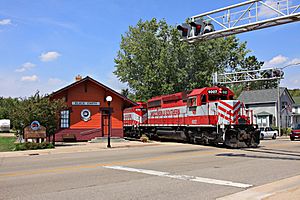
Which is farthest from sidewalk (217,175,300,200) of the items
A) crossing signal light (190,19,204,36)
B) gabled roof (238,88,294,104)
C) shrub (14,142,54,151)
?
gabled roof (238,88,294,104)

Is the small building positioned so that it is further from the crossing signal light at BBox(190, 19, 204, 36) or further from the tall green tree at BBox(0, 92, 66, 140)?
the crossing signal light at BBox(190, 19, 204, 36)

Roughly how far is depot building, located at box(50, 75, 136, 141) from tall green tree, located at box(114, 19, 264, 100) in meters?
14.5

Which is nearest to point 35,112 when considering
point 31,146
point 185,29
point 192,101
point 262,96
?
point 31,146

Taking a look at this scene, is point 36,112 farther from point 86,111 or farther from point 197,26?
point 197,26

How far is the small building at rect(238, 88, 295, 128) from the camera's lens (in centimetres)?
6275

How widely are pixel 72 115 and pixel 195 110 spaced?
1123cm

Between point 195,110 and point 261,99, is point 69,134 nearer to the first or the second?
point 195,110

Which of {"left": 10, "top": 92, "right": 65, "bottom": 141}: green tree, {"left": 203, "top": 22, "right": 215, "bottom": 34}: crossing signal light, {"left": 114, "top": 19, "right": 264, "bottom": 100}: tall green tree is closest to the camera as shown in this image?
{"left": 203, "top": 22, "right": 215, "bottom": 34}: crossing signal light

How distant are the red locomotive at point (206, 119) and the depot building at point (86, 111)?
390cm

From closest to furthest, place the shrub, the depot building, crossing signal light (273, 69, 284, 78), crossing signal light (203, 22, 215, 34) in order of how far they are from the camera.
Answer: crossing signal light (203, 22, 215, 34)
the shrub
the depot building
crossing signal light (273, 69, 284, 78)

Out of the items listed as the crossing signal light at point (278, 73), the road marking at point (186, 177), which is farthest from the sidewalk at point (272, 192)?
the crossing signal light at point (278, 73)

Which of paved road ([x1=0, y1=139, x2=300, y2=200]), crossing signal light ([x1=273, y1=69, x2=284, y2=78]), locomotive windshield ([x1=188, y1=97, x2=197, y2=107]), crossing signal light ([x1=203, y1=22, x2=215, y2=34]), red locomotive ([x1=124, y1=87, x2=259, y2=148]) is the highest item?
crossing signal light ([x1=203, y1=22, x2=215, y2=34])

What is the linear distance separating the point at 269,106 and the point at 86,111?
43.6 meters

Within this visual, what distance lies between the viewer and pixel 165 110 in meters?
31.1
